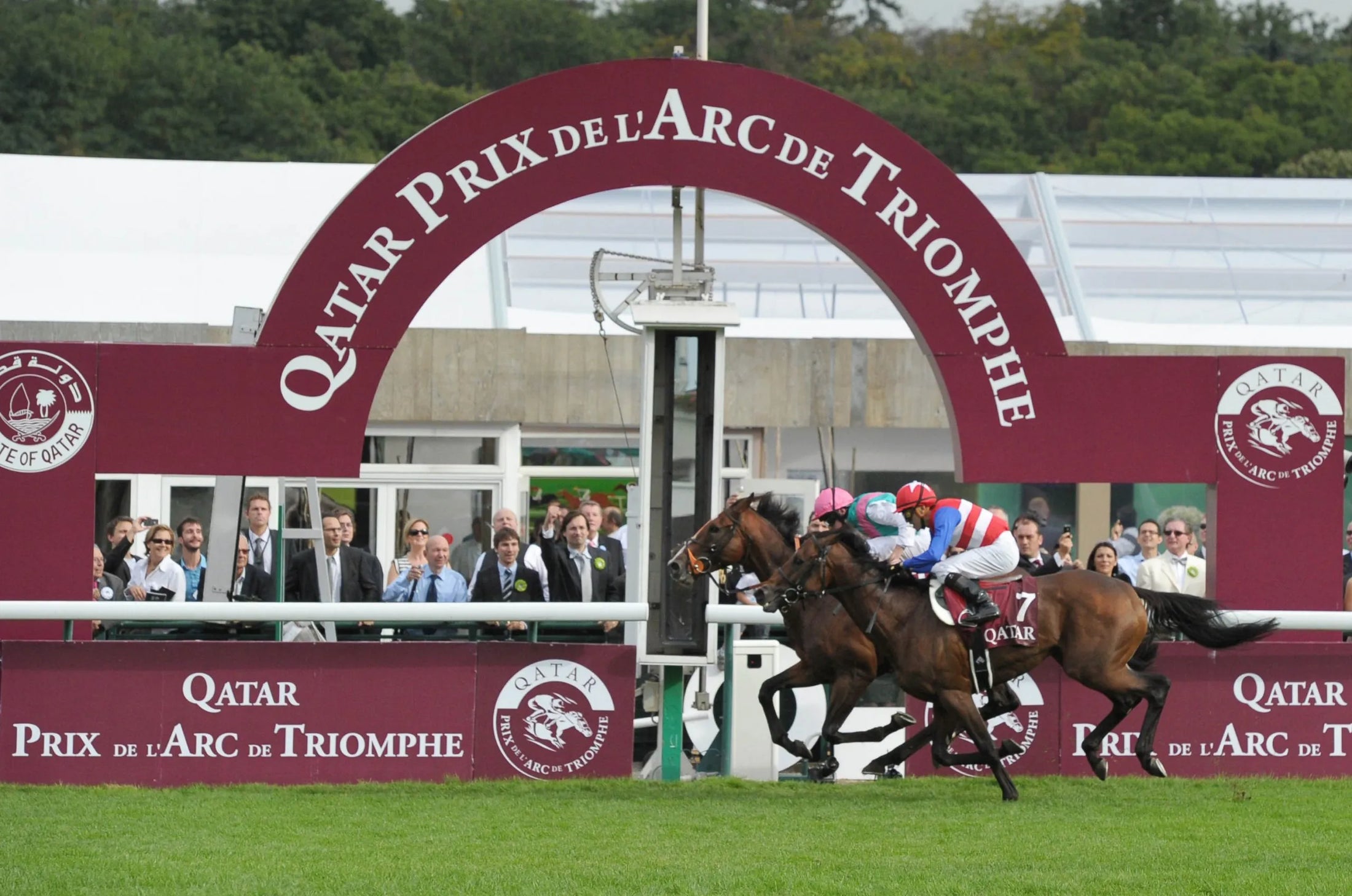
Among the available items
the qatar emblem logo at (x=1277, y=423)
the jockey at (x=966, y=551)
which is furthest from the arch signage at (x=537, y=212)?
the qatar emblem logo at (x=1277, y=423)

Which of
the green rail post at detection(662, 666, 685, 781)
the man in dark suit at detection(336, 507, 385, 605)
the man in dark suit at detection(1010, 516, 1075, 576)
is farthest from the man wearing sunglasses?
the man in dark suit at detection(336, 507, 385, 605)

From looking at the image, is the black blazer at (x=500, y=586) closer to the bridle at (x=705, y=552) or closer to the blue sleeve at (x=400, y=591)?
the blue sleeve at (x=400, y=591)

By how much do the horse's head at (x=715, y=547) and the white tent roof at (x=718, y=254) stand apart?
7053 mm

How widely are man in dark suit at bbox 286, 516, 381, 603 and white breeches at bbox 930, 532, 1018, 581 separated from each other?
364 cm

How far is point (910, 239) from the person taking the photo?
10062 millimetres

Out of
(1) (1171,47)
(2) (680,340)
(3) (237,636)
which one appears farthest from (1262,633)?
(1) (1171,47)

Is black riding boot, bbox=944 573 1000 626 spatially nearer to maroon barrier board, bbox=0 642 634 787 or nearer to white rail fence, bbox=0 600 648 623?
white rail fence, bbox=0 600 648 623

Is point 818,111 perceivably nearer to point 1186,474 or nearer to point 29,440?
point 1186,474

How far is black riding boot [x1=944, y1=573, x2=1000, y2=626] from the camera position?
30.2ft

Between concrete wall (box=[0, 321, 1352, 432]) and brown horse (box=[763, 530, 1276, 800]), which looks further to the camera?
concrete wall (box=[0, 321, 1352, 432])

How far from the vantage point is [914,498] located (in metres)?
9.67

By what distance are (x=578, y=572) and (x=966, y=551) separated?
2.83 m

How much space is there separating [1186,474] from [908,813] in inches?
115

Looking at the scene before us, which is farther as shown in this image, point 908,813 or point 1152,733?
point 1152,733
